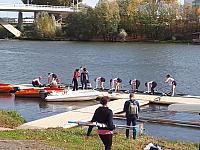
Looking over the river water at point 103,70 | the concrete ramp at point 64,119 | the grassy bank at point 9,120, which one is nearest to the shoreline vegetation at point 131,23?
the river water at point 103,70

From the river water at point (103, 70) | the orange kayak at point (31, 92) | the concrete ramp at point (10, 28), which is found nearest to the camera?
the river water at point (103, 70)

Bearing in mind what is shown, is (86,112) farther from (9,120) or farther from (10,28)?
(10,28)

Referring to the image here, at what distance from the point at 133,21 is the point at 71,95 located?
294 feet

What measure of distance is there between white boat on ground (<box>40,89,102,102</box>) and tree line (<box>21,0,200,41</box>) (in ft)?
280

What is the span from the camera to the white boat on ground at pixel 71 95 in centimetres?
3131

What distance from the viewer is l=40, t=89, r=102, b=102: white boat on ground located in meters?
31.3

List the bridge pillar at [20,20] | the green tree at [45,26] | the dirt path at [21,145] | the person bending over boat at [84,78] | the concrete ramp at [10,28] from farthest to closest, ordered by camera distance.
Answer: the bridge pillar at [20,20] < the concrete ramp at [10,28] < the green tree at [45,26] < the person bending over boat at [84,78] < the dirt path at [21,145]

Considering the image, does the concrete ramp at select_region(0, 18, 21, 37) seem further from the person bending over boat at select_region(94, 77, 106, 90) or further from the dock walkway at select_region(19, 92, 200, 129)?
the dock walkway at select_region(19, 92, 200, 129)

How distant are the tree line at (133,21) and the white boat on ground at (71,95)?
85411 mm

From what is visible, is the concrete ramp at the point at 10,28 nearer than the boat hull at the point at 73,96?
No

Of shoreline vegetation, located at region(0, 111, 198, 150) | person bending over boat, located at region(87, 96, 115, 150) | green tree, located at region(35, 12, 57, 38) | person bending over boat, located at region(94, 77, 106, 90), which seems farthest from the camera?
green tree, located at region(35, 12, 57, 38)

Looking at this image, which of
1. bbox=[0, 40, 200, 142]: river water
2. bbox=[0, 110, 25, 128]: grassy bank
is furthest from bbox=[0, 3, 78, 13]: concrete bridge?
bbox=[0, 110, 25, 128]: grassy bank

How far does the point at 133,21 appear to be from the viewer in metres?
119

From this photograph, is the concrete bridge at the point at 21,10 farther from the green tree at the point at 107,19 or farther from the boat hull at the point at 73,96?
the boat hull at the point at 73,96
